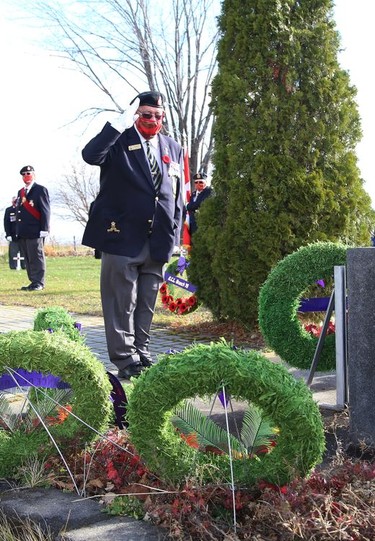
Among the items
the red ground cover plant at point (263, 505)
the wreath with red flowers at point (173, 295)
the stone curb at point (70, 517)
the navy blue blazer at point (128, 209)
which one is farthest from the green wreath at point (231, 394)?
the wreath with red flowers at point (173, 295)

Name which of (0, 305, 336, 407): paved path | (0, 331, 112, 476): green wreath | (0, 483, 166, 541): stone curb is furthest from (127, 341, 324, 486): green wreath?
(0, 305, 336, 407): paved path

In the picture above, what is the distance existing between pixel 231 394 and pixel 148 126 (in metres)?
3.09

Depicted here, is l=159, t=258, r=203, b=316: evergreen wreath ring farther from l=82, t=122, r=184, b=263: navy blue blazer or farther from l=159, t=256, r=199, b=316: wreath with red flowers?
l=82, t=122, r=184, b=263: navy blue blazer

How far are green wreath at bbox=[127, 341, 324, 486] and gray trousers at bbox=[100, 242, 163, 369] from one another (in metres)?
2.54

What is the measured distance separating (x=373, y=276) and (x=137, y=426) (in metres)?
1.32

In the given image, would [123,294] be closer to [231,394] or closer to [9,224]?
[231,394]

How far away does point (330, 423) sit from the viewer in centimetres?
391

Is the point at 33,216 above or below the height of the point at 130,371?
above

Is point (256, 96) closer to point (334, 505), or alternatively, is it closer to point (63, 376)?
point (63, 376)

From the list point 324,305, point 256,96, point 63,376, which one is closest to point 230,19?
point 256,96

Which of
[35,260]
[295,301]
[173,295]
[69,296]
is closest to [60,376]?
[295,301]

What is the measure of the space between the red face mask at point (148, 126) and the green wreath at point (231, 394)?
2923 millimetres

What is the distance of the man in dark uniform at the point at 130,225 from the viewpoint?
5.22 meters

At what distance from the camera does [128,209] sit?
17.3ft
